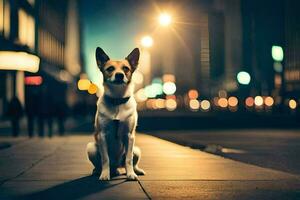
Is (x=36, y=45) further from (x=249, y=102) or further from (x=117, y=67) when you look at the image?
(x=249, y=102)

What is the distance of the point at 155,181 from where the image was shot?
1054cm

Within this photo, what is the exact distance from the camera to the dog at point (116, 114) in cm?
1023

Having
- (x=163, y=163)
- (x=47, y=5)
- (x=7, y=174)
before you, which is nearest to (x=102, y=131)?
(x=7, y=174)

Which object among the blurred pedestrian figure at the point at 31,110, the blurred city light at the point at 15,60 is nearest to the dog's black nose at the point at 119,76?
the blurred pedestrian figure at the point at 31,110

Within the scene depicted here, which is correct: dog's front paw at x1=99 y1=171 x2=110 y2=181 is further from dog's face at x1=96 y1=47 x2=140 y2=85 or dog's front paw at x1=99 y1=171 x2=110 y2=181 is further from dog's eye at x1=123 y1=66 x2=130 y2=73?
dog's eye at x1=123 y1=66 x2=130 y2=73

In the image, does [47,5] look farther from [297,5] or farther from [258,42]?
[258,42]

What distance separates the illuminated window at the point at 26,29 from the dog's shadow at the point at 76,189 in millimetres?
50696

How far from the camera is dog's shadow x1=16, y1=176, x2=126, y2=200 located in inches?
344

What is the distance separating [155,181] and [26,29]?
5558cm

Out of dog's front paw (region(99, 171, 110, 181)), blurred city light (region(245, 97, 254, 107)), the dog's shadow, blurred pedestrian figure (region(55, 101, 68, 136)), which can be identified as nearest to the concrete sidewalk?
the dog's shadow

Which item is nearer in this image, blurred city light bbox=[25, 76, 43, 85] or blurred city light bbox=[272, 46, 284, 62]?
blurred city light bbox=[25, 76, 43, 85]

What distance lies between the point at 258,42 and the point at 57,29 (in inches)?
3299

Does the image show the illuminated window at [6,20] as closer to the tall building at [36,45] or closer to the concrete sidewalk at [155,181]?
the tall building at [36,45]

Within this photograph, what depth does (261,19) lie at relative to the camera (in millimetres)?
177000
